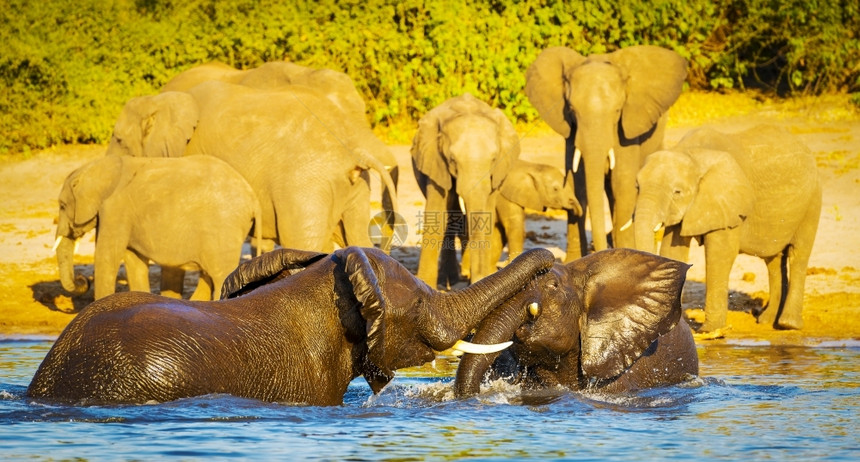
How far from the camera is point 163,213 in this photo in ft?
38.3

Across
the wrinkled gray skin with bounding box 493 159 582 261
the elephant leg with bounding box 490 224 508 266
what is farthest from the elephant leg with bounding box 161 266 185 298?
the wrinkled gray skin with bounding box 493 159 582 261

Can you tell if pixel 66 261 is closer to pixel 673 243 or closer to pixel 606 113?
pixel 673 243

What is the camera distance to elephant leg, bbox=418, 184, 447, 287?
551 inches

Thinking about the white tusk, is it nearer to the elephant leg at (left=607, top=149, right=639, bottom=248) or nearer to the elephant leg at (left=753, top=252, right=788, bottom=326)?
the elephant leg at (left=753, top=252, right=788, bottom=326)

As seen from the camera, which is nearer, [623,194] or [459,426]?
[459,426]

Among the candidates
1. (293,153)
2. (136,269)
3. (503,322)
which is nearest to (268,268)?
(503,322)

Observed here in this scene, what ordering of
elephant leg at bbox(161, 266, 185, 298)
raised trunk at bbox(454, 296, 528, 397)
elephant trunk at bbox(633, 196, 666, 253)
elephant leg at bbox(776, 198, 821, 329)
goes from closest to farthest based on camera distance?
raised trunk at bbox(454, 296, 528, 397) → elephant trunk at bbox(633, 196, 666, 253) → elephant leg at bbox(776, 198, 821, 329) → elephant leg at bbox(161, 266, 185, 298)

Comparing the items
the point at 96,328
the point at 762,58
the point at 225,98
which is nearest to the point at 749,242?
the point at 225,98

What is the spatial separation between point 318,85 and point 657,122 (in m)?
3.53

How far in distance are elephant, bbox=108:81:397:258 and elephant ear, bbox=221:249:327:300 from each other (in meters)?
5.77

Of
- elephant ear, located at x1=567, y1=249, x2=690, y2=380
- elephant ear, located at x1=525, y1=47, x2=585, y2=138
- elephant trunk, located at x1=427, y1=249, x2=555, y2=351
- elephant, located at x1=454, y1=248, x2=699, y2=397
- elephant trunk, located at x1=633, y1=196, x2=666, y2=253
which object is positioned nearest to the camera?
elephant trunk, located at x1=427, y1=249, x2=555, y2=351

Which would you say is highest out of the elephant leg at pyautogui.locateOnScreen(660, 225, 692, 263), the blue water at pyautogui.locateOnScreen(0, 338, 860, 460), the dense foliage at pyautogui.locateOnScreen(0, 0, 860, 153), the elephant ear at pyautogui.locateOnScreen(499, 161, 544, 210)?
the dense foliage at pyautogui.locateOnScreen(0, 0, 860, 153)

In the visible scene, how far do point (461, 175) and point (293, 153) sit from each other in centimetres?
204

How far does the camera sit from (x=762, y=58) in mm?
21078
